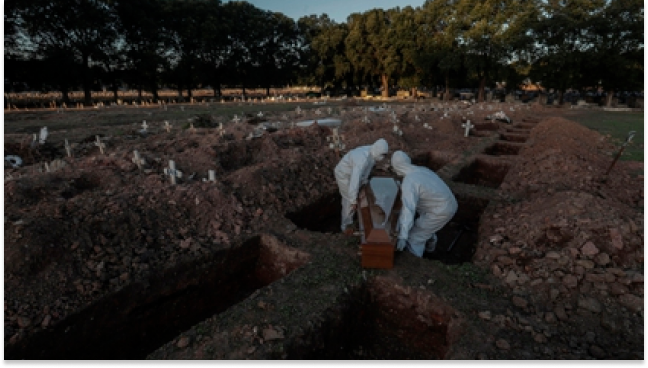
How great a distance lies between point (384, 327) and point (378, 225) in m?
1.20

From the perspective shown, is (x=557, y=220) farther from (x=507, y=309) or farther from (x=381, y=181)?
(x=381, y=181)

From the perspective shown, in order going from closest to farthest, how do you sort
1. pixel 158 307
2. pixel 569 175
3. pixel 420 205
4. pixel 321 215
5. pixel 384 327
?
pixel 384 327 < pixel 158 307 < pixel 420 205 < pixel 569 175 < pixel 321 215

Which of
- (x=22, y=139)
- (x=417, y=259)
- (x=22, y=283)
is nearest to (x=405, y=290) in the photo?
(x=417, y=259)

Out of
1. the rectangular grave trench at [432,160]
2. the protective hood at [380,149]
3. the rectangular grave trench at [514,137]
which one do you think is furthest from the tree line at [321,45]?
the protective hood at [380,149]

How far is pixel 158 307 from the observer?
4.09m

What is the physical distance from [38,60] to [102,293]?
27.1m

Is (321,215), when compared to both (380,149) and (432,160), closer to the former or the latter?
(380,149)

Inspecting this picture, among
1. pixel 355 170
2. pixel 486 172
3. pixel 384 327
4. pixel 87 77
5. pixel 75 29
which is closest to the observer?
pixel 384 327

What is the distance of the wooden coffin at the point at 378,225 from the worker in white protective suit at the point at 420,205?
20cm

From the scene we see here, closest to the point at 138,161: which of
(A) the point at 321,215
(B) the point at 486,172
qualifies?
(A) the point at 321,215

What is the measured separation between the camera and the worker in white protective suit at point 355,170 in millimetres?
4836

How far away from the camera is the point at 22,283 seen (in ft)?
11.6

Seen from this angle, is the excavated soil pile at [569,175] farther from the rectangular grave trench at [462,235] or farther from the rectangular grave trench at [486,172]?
the rectangular grave trench at [462,235]

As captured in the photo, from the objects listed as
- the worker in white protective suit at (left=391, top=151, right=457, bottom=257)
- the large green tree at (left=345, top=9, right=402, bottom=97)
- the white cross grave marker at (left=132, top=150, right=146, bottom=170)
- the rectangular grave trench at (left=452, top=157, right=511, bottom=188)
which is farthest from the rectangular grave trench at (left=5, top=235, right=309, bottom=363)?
the large green tree at (left=345, top=9, right=402, bottom=97)
